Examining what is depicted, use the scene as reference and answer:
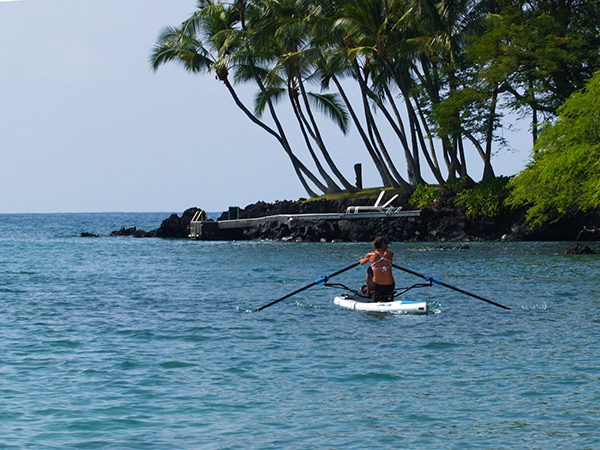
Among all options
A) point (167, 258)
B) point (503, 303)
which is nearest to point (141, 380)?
point (503, 303)

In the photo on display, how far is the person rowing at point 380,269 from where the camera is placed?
18484 millimetres

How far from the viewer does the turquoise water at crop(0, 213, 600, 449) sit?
9.77 m

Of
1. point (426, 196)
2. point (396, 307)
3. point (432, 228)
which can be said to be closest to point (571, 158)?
point (432, 228)

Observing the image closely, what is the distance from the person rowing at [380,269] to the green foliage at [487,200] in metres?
27.2

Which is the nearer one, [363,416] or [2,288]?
[363,416]

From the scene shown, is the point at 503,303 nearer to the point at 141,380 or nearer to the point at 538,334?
the point at 538,334

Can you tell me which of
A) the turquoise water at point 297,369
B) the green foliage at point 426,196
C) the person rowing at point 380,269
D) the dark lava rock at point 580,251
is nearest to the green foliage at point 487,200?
the green foliage at point 426,196

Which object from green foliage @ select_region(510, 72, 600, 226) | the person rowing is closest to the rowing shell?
the person rowing

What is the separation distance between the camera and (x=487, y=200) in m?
45.8

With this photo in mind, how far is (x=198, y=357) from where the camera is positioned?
14.1m

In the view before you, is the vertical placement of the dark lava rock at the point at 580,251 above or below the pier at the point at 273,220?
below

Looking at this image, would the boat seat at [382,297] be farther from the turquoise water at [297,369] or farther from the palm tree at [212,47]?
the palm tree at [212,47]

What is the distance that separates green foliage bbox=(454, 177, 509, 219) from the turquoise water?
65.6 ft

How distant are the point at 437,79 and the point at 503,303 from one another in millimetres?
30688
